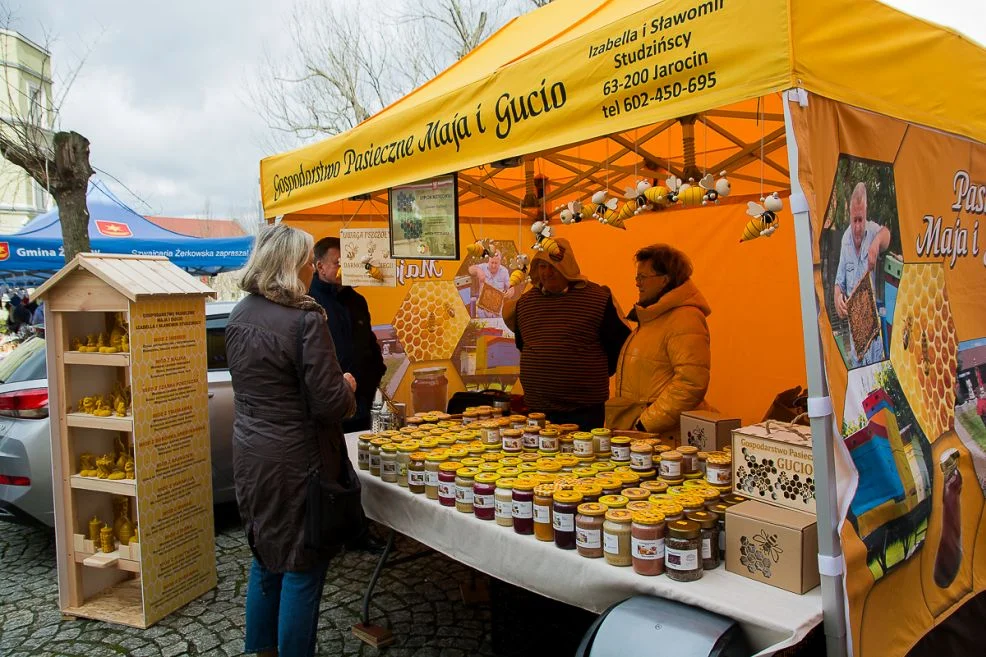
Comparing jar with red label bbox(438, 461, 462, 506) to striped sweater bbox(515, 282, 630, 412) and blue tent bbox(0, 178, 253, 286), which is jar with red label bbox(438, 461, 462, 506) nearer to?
striped sweater bbox(515, 282, 630, 412)

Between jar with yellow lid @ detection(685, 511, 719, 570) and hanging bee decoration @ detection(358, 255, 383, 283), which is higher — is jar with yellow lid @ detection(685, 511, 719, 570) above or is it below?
below

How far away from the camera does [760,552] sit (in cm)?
168

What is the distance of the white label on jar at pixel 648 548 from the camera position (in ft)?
5.58

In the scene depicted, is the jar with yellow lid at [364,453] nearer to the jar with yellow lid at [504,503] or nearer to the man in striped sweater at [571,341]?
the jar with yellow lid at [504,503]

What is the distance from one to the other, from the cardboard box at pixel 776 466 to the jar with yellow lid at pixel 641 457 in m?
0.38

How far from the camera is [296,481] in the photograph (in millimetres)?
2225

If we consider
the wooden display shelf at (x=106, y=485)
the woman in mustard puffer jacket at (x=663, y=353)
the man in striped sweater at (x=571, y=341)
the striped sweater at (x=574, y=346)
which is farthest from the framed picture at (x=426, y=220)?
the wooden display shelf at (x=106, y=485)

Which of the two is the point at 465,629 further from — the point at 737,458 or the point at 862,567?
the point at 862,567

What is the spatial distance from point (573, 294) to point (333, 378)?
175 centimetres

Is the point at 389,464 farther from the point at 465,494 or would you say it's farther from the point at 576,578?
the point at 576,578

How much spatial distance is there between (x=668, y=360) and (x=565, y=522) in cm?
147

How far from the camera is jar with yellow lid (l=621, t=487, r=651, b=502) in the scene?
196 cm

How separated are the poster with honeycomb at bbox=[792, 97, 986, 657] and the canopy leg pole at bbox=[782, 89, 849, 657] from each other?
29 millimetres

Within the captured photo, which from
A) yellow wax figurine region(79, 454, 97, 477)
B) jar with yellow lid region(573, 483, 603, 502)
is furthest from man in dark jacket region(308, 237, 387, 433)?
jar with yellow lid region(573, 483, 603, 502)
